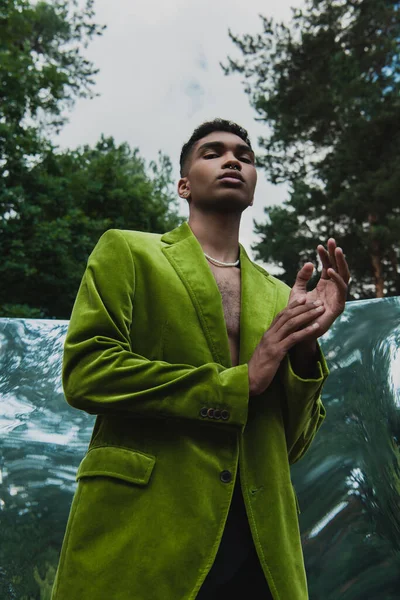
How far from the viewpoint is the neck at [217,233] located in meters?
1.97

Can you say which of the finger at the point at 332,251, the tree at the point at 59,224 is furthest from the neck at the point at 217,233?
the tree at the point at 59,224

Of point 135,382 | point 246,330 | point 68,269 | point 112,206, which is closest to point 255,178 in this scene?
point 246,330

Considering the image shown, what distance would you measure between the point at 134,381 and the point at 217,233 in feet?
2.18

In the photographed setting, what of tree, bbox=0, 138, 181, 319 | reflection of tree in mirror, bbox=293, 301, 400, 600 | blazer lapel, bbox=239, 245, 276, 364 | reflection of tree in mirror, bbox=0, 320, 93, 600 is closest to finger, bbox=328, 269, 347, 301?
blazer lapel, bbox=239, 245, 276, 364

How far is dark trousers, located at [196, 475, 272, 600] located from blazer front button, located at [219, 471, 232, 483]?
9 cm

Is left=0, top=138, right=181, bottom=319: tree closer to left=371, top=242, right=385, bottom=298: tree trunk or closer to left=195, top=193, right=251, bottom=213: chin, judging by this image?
left=371, top=242, right=385, bottom=298: tree trunk

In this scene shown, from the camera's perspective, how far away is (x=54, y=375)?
3.04m

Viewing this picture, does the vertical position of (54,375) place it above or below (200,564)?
above

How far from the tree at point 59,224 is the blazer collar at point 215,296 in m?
9.72

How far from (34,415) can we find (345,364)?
1475 millimetres

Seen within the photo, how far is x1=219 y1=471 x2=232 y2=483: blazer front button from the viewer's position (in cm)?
150

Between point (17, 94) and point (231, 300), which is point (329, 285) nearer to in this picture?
point (231, 300)

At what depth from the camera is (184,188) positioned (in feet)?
6.82

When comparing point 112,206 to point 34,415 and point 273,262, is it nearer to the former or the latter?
point 273,262
